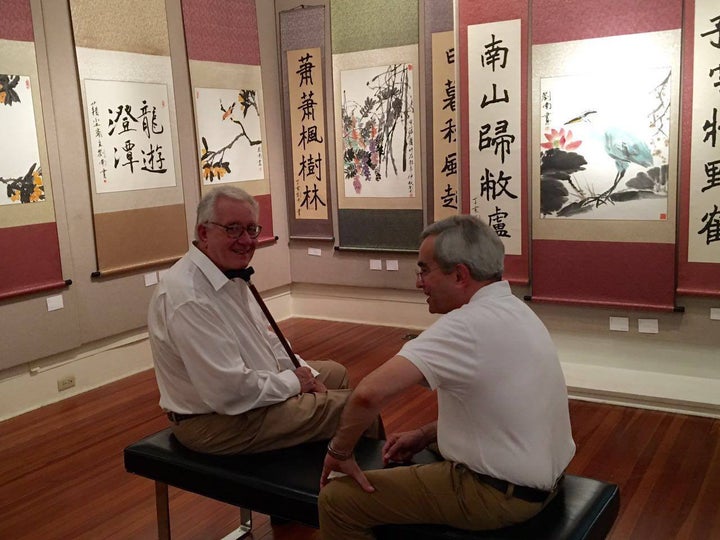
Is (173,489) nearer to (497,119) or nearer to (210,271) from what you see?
(210,271)

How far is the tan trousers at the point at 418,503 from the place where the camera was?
1704mm

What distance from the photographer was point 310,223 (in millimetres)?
5898

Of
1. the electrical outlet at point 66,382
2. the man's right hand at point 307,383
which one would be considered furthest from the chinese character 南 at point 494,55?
the electrical outlet at point 66,382

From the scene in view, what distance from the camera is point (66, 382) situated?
4.30 m

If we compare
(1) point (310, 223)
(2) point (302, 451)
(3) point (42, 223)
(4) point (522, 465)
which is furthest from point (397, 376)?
(1) point (310, 223)

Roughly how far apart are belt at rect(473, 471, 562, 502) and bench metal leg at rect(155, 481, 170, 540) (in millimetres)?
1182

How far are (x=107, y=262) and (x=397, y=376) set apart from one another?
336cm

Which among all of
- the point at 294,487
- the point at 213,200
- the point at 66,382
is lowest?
the point at 66,382

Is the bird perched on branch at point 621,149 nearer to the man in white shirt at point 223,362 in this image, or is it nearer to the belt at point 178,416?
the man in white shirt at point 223,362

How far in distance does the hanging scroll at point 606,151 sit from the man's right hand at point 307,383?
2.04 meters

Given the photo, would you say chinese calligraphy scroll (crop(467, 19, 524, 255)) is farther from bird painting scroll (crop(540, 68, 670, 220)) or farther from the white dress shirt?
the white dress shirt

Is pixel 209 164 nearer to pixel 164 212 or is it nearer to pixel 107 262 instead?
pixel 164 212

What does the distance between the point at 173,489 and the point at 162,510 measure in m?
0.68

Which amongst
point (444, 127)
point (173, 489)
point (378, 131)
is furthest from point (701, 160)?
point (173, 489)
